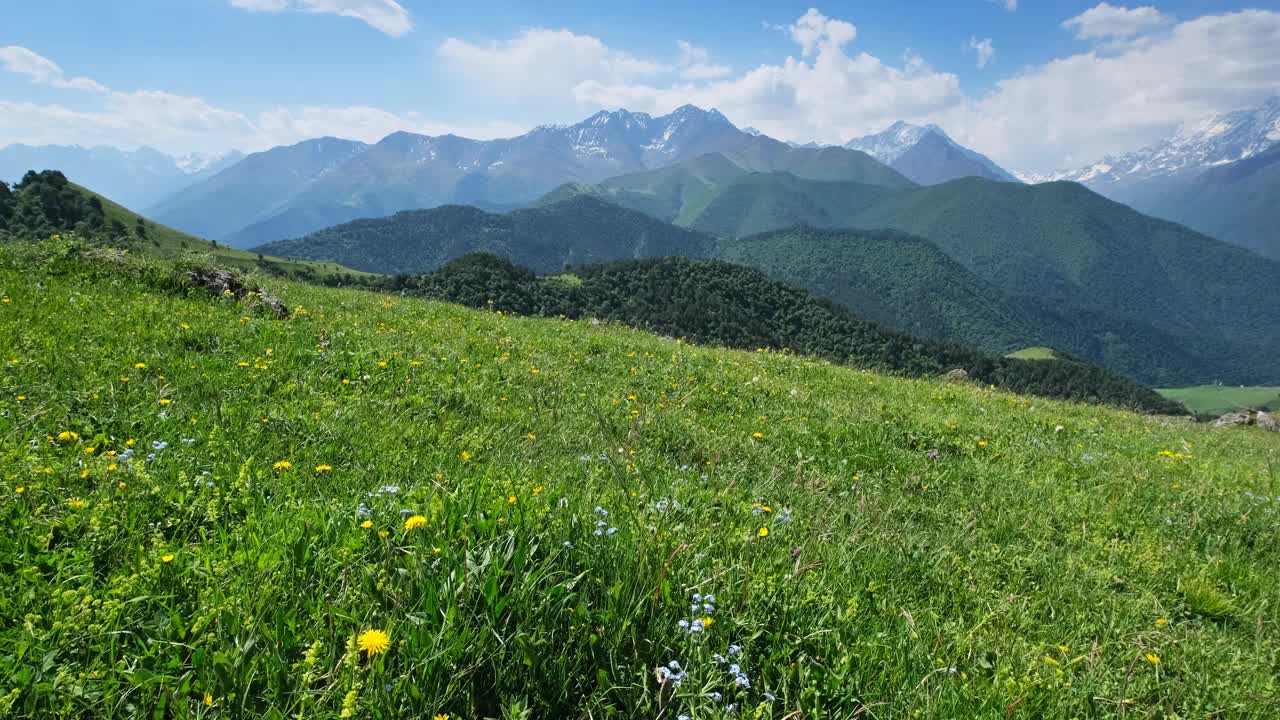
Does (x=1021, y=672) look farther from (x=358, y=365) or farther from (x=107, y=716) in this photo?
(x=358, y=365)

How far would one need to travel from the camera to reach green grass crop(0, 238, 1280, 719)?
2295 millimetres

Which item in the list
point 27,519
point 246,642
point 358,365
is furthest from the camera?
point 358,365

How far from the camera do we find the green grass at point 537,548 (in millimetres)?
2295

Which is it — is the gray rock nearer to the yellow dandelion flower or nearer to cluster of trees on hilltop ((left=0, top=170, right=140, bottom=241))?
the yellow dandelion flower

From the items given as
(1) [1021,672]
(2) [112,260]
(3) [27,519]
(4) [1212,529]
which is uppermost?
(2) [112,260]

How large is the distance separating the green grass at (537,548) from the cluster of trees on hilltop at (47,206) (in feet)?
361

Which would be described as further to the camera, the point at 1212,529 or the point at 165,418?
the point at 1212,529

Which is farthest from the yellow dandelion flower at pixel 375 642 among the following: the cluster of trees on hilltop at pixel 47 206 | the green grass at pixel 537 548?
the cluster of trees on hilltop at pixel 47 206

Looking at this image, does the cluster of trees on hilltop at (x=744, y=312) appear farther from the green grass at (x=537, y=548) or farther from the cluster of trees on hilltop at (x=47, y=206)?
the green grass at (x=537, y=548)

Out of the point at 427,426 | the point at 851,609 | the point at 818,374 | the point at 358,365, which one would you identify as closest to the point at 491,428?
the point at 427,426

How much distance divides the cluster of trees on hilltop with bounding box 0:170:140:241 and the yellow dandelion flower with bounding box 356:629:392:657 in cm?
11490

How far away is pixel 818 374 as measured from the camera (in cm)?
1323

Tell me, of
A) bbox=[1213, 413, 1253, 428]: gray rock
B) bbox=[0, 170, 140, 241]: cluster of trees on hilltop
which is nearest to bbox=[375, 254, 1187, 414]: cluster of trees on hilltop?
bbox=[0, 170, 140, 241]: cluster of trees on hilltop

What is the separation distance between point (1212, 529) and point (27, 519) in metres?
9.72
